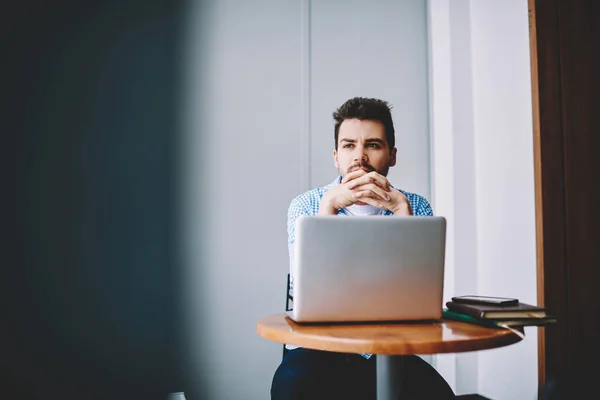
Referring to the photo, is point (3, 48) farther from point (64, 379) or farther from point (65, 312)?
point (64, 379)

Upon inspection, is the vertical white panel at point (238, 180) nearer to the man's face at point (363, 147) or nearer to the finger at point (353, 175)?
the man's face at point (363, 147)

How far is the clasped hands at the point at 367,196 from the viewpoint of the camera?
155cm

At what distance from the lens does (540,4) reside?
8.04 ft

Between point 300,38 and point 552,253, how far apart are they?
182 cm

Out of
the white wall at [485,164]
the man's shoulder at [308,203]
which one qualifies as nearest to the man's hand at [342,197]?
the man's shoulder at [308,203]

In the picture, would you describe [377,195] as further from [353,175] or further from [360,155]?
[360,155]

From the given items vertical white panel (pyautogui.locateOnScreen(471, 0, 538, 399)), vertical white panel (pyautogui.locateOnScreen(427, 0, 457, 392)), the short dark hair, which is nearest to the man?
the short dark hair

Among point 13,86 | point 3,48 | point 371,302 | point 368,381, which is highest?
point 3,48

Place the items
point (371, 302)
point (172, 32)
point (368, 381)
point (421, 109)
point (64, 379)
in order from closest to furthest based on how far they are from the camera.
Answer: point (371, 302) < point (368, 381) < point (64, 379) < point (172, 32) < point (421, 109)

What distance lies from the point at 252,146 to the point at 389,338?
1.91 m

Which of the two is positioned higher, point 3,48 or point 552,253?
point 3,48

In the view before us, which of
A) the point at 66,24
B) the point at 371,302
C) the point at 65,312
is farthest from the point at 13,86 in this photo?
the point at 371,302

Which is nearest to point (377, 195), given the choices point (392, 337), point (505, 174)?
point (392, 337)

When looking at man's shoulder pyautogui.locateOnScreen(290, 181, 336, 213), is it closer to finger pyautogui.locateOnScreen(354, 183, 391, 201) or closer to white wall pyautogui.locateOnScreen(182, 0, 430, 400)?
finger pyautogui.locateOnScreen(354, 183, 391, 201)
